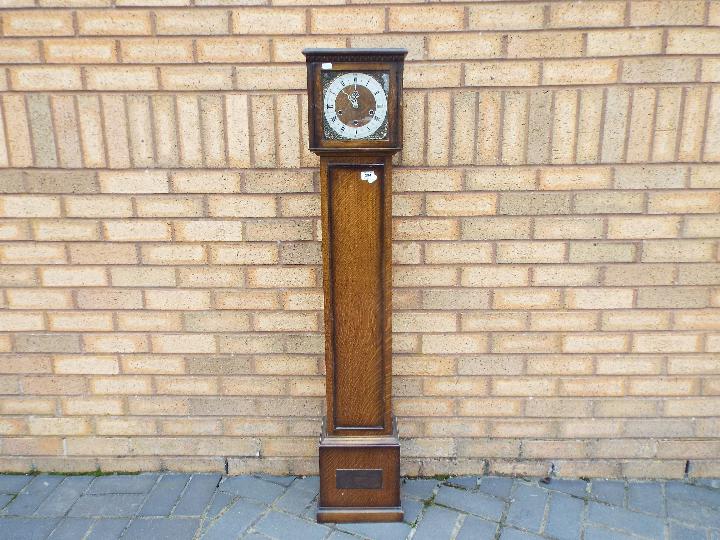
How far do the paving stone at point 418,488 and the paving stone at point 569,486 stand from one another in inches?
22.6

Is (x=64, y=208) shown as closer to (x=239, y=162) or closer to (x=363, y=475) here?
(x=239, y=162)

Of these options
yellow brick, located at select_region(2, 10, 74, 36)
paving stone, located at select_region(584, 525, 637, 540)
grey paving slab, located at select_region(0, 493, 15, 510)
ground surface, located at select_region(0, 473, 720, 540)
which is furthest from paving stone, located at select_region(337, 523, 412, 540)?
yellow brick, located at select_region(2, 10, 74, 36)

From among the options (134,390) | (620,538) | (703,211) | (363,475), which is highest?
(703,211)

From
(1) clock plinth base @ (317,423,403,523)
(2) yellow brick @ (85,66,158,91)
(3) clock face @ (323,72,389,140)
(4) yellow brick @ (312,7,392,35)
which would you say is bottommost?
(1) clock plinth base @ (317,423,403,523)

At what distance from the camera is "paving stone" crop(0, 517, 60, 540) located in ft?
9.41

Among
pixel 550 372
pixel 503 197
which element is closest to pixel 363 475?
pixel 550 372

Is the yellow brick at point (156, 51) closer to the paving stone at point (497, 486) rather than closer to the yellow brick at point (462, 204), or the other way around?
the yellow brick at point (462, 204)

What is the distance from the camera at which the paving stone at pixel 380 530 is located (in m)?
2.87

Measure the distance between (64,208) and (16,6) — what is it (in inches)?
37.4

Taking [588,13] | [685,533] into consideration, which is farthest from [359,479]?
[588,13]

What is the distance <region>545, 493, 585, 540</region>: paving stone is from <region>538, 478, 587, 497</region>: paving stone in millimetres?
45

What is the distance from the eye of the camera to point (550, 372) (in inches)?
127

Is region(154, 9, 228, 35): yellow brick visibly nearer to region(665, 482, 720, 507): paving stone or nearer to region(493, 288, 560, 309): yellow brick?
region(493, 288, 560, 309): yellow brick

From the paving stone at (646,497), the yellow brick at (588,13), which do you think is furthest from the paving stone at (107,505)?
the yellow brick at (588,13)
